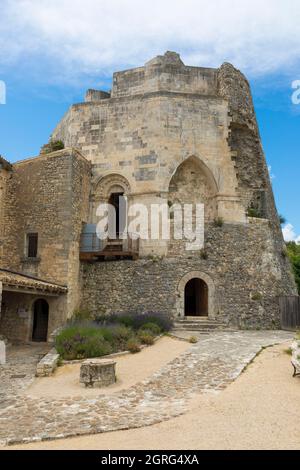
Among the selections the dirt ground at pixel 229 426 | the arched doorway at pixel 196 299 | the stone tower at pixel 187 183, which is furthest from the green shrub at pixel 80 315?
the dirt ground at pixel 229 426

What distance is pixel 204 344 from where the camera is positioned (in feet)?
39.1

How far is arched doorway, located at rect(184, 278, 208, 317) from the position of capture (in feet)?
56.5

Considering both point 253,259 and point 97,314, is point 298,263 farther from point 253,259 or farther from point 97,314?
point 97,314

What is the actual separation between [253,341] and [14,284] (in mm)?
7304

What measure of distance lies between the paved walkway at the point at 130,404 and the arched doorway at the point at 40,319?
4710mm

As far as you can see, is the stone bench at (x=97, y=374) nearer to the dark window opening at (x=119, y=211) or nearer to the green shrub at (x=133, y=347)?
→ the green shrub at (x=133, y=347)

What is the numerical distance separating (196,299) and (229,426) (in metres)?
12.6

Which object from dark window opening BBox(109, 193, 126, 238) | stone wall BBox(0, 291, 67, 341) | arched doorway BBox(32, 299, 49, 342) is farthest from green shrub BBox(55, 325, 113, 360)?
dark window opening BBox(109, 193, 126, 238)

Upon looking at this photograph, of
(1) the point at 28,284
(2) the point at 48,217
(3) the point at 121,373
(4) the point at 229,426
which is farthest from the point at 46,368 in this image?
(2) the point at 48,217

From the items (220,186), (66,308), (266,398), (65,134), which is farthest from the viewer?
(65,134)

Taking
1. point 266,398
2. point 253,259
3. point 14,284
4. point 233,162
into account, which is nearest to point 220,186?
point 233,162

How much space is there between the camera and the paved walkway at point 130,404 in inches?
251

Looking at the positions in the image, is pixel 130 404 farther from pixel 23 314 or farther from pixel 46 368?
pixel 23 314

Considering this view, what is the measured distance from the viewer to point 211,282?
52.5 ft
